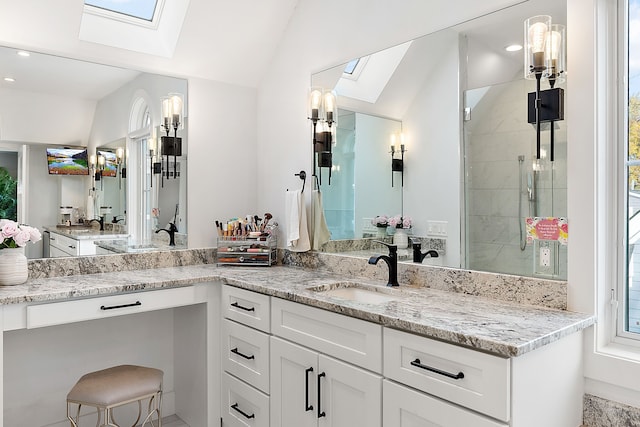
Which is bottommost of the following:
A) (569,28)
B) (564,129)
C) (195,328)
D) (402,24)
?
(195,328)

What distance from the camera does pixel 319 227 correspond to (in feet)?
9.37

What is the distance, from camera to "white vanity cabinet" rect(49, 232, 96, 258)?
2.54 meters

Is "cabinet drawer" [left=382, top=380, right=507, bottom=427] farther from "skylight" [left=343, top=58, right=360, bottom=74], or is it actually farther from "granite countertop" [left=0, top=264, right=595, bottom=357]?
"skylight" [left=343, top=58, right=360, bottom=74]

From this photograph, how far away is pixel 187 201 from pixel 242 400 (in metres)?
1.31

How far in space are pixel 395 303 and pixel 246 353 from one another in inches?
36.9

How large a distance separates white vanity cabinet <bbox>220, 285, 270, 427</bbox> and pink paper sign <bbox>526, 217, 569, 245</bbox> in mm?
1220

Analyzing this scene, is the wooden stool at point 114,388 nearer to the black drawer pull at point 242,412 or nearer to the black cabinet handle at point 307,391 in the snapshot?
the black drawer pull at point 242,412

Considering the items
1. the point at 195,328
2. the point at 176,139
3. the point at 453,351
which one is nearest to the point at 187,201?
the point at 176,139

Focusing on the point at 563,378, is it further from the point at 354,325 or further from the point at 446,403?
the point at 354,325

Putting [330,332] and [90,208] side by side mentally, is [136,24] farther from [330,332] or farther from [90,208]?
[330,332]

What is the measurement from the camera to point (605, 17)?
1701 millimetres

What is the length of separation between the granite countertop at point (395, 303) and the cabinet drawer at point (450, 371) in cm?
4

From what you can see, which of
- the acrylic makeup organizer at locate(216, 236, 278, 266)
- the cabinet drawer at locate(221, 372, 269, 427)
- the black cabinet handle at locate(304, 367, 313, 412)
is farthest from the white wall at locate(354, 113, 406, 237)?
the cabinet drawer at locate(221, 372, 269, 427)

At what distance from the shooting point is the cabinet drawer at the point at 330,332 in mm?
1710
